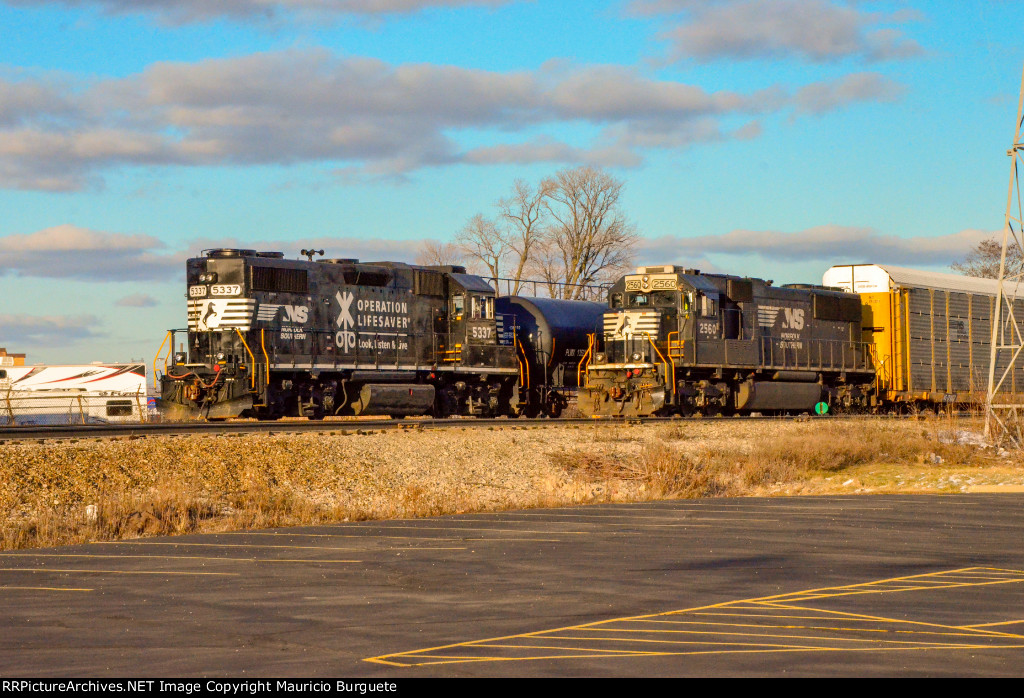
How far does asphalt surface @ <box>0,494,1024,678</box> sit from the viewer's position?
7.11 metres

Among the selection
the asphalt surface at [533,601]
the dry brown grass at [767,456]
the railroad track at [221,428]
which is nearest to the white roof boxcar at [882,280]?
the dry brown grass at [767,456]

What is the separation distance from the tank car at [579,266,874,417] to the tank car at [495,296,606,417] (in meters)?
0.79

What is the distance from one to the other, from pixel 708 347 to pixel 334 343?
34.0 feet

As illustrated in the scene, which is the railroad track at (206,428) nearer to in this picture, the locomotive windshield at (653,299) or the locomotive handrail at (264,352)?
the locomotive handrail at (264,352)

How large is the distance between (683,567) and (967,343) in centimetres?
3214

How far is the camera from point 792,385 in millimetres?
35125

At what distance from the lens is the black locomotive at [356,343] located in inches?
1119

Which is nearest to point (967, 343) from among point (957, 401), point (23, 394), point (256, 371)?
point (957, 401)

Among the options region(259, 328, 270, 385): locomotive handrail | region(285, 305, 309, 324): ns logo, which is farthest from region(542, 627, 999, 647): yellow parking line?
region(285, 305, 309, 324): ns logo

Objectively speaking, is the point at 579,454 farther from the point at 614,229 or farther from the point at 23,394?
the point at 614,229

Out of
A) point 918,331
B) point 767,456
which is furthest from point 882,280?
point 767,456

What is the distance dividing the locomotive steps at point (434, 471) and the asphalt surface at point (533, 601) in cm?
214

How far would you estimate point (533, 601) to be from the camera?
372 inches

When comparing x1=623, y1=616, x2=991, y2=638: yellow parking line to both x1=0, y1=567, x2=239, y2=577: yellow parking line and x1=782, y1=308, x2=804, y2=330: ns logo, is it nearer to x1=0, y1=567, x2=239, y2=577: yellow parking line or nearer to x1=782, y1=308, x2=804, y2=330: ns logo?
x1=0, y1=567, x2=239, y2=577: yellow parking line
